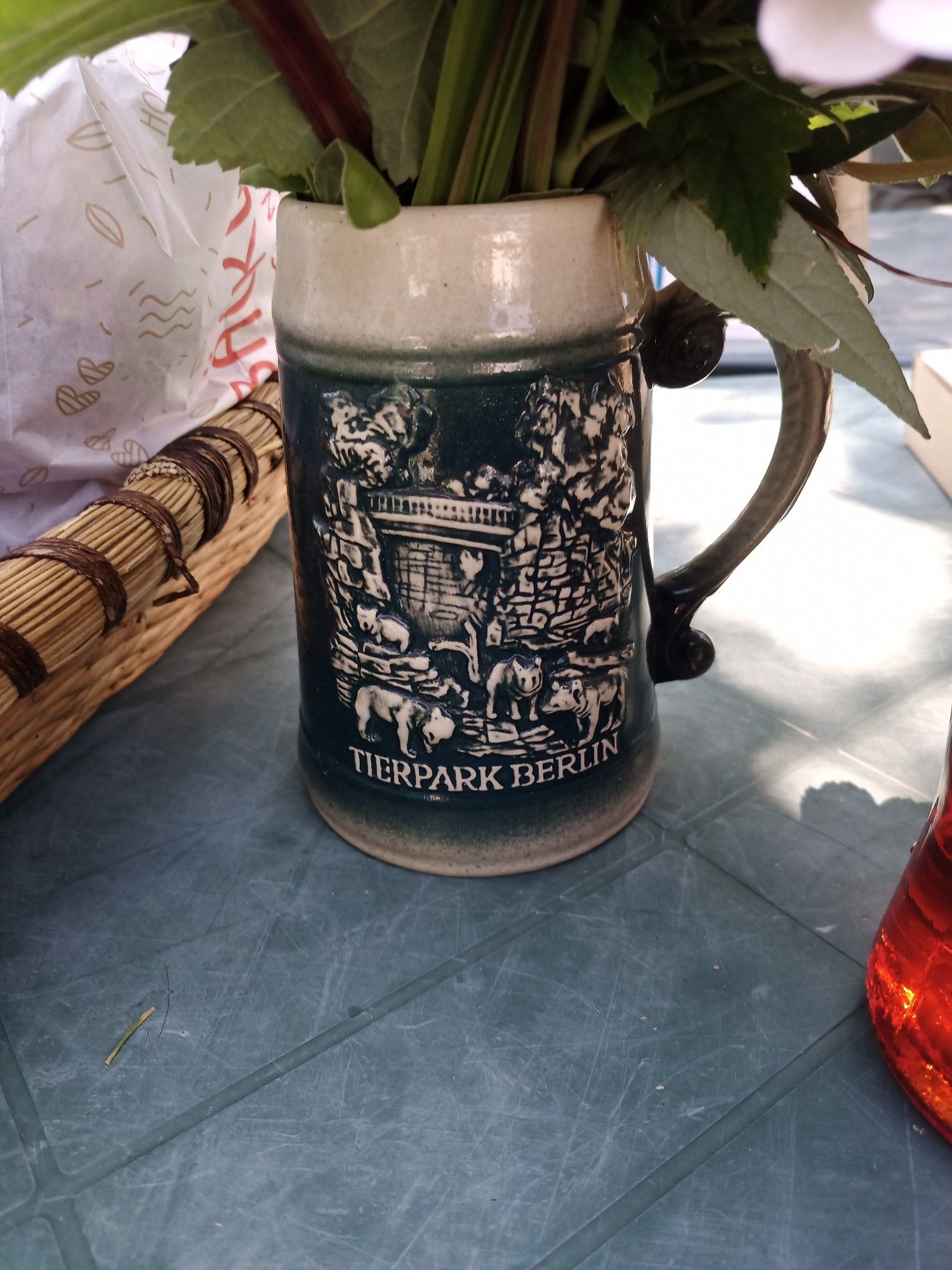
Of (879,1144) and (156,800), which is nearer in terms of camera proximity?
(879,1144)

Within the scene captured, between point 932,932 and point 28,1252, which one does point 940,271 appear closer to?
point 932,932

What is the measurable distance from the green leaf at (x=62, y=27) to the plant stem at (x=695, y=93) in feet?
0.40

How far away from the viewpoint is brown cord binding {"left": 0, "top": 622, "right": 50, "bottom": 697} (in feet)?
1.26

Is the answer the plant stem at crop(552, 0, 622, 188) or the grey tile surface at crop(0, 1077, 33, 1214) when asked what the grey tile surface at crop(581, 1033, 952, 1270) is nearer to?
the grey tile surface at crop(0, 1077, 33, 1214)

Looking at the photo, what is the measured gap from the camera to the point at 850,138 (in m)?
0.31

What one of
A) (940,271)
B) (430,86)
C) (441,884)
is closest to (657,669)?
(441,884)

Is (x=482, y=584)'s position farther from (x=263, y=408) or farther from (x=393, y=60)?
(x=263, y=408)

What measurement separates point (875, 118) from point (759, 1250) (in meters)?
0.30

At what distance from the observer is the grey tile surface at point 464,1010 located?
296 mm

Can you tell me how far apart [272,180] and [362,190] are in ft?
0.28

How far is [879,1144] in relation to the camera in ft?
1.02

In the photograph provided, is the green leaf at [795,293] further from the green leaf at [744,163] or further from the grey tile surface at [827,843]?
the grey tile surface at [827,843]

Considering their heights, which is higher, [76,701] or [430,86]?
[430,86]

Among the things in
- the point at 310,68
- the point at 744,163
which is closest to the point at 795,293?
the point at 744,163
